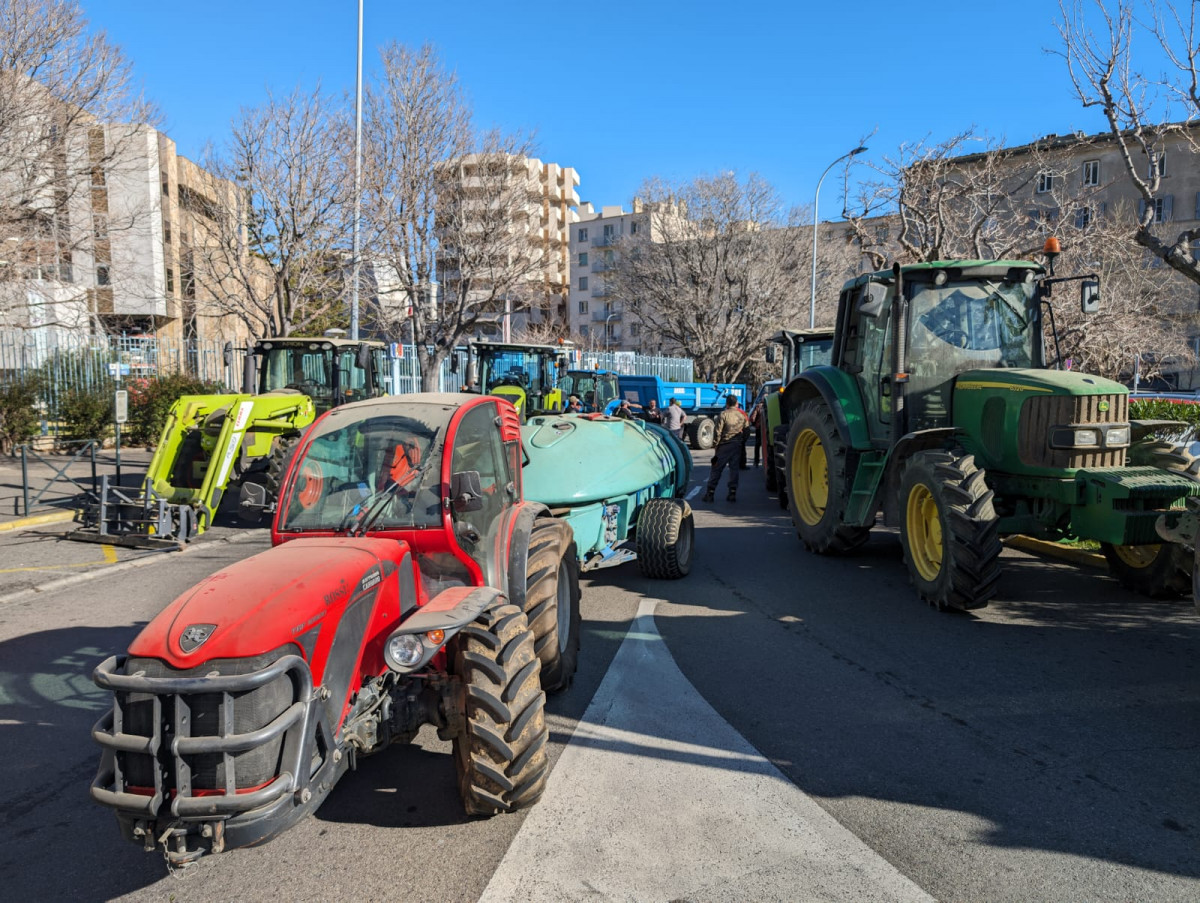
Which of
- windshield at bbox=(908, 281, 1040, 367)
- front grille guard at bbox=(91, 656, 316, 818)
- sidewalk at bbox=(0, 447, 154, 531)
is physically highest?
windshield at bbox=(908, 281, 1040, 367)

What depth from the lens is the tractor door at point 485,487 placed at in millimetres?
4246

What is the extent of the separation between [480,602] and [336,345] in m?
10.6

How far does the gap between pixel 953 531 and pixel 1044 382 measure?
1.55 m

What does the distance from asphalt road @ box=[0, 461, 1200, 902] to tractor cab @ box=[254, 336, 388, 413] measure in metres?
6.72

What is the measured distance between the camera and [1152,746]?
4422 mm

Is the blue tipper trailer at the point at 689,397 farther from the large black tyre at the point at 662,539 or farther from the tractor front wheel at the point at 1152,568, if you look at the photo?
the tractor front wheel at the point at 1152,568

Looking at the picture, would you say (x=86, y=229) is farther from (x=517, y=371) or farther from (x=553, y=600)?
(x=553, y=600)

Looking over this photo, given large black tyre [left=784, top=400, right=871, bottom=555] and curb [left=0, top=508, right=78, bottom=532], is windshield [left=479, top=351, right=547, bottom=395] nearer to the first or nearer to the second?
curb [left=0, top=508, right=78, bottom=532]

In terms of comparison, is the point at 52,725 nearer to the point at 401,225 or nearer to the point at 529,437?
the point at 529,437

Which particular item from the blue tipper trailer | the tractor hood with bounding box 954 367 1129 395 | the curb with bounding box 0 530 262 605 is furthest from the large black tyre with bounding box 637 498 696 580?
the blue tipper trailer

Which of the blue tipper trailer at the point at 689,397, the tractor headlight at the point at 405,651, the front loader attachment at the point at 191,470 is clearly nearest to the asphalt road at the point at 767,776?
the tractor headlight at the point at 405,651

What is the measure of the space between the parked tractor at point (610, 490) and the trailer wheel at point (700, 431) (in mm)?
15249

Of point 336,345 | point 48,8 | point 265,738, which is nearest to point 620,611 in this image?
point 265,738

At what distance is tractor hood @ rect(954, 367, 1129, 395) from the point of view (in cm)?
663
